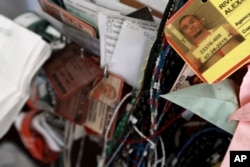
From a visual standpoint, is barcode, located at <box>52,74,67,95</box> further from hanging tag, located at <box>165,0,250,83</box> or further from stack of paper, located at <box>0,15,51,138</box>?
hanging tag, located at <box>165,0,250,83</box>

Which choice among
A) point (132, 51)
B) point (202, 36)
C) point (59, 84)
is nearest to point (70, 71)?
point (59, 84)

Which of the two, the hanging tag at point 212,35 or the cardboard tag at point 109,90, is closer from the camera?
the hanging tag at point 212,35

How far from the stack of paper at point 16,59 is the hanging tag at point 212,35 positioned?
1.13 ft

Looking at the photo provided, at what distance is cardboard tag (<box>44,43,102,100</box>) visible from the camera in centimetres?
79

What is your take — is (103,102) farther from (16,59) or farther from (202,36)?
(202,36)

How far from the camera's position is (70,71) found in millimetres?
811

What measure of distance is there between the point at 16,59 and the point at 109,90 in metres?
0.21

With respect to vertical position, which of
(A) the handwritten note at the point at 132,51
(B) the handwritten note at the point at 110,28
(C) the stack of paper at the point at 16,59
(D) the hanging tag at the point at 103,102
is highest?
(C) the stack of paper at the point at 16,59

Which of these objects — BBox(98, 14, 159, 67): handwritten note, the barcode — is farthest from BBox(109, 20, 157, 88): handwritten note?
the barcode

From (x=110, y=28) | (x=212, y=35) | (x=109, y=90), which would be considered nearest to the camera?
(x=212, y=35)

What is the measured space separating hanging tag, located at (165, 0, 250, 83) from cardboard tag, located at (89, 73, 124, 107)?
0.26 meters

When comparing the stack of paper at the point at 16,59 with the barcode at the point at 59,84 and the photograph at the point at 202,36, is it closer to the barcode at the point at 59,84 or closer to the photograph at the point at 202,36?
the barcode at the point at 59,84

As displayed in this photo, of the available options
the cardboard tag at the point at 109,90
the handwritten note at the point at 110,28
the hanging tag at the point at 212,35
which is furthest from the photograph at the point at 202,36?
the cardboard tag at the point at 109,90

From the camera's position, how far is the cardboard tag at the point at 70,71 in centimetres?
79
